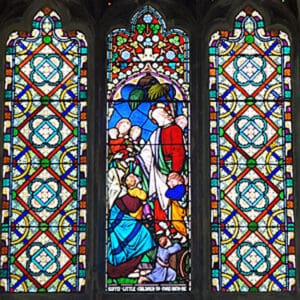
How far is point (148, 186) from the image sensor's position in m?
13.5

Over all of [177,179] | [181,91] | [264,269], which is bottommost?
[264,269]

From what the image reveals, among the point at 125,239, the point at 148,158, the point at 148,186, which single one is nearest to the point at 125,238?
the point at 125,239

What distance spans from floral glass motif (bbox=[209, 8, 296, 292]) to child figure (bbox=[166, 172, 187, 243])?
0.90ft

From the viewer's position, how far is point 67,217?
1339cm

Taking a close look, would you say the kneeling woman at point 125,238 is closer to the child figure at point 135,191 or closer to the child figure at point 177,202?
the child figure at point 135,191

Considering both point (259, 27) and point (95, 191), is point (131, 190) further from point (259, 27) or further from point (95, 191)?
point (259, 27)

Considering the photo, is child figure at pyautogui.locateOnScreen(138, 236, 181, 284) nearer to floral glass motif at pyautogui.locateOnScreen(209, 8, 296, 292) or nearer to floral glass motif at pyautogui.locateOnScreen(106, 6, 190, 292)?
floral glass motif at pyautogui.locateOnScreen(106, 6, 190, 292)

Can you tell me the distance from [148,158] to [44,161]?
0.97 m

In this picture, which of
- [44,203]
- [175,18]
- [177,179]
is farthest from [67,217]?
[175,18]

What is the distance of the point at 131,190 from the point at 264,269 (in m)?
1.43

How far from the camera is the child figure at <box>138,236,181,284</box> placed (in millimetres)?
13242

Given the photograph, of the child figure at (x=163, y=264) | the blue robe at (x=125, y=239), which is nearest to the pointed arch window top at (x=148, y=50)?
the blue robe at (x=125, y=239)

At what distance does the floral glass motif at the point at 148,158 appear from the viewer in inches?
523

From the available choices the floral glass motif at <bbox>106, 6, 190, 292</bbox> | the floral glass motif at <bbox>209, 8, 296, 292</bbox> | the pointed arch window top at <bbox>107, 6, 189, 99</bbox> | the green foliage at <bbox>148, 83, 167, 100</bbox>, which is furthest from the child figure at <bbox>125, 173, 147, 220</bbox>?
the pointed arch window top at <bbox>107, 6, 189, 99</bbox>
